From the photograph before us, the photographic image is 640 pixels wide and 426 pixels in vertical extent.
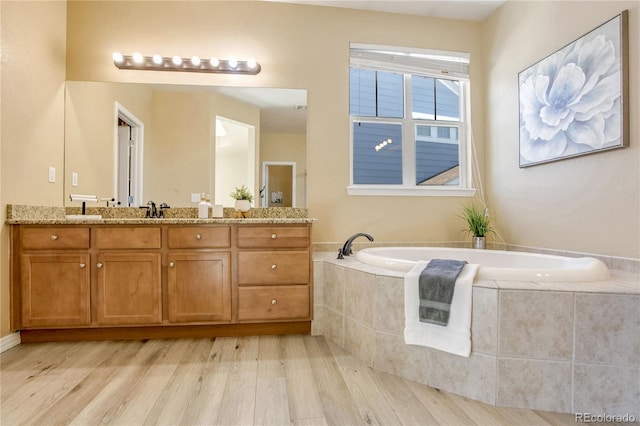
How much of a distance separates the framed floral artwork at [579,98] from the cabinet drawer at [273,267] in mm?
1970

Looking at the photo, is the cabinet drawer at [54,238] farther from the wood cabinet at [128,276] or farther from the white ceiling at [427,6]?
the white ceiling at [427,6]

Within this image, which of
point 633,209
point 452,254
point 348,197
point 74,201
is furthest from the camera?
point 348,197

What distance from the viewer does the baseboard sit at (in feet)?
6.48

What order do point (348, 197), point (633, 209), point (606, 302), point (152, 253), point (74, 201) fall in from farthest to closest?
1. point (348, 197)
2. point (74, 201)
3. point (152, 253)
4. point (633, 209)
5. point (606, 302)

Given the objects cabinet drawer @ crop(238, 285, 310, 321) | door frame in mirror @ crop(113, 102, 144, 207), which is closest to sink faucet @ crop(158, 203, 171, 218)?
door frame in mirror @ crop(113, 102, 144, 207)

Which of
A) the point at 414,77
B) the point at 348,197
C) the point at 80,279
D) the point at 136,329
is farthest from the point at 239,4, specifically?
the point at 136,329

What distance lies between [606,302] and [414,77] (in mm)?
2401

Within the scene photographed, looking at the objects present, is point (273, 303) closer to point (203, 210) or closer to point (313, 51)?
point (203, 210)

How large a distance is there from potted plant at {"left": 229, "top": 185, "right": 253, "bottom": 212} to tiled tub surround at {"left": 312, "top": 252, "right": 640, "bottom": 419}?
1.67 m

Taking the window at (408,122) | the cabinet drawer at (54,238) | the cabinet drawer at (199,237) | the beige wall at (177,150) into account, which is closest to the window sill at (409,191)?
the window at (408,122)

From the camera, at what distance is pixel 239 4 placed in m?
2.70

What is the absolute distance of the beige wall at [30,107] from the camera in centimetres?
197

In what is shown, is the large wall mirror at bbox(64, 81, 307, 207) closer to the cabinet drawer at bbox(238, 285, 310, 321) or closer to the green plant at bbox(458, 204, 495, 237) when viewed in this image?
the cabinet drawer at bbox(238, 285, 310, 321)

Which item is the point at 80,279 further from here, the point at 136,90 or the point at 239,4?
the point at 239,4
